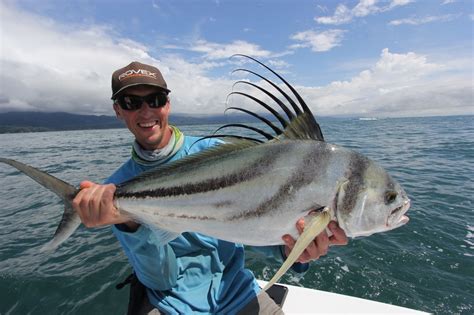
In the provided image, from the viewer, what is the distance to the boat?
4.55 m

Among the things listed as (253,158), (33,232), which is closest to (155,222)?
(253,158)

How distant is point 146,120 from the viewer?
372 cm

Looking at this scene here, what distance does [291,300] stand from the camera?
4.89 metres

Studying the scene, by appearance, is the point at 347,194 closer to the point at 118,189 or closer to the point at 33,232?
the point at 118,189

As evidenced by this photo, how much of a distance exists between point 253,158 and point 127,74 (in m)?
2.10

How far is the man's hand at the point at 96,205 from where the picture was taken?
261cm

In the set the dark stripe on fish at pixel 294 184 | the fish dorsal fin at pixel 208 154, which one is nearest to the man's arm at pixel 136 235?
the fish dorsal fin at pixel 208 154

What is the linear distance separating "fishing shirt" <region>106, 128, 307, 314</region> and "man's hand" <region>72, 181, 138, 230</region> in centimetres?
43

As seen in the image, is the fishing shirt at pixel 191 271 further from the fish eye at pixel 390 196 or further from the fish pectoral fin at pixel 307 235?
the fish eye at pixel 390 196

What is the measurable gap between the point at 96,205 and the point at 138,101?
1578 mm

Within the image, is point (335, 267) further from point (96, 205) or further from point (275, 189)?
point (96, 205)

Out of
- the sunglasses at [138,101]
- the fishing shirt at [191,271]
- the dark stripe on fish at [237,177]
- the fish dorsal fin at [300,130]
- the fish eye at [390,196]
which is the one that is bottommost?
the fishing shirt at [191,271]

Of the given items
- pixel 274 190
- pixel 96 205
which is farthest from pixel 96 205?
pixel 274 190

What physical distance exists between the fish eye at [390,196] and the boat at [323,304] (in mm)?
2914
